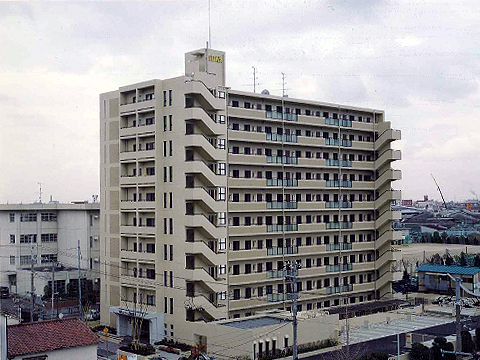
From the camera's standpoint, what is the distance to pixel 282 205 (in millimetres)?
35625

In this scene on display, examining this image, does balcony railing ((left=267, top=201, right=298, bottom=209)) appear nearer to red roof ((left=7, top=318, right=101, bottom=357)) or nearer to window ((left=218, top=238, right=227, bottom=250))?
window ((left=218, top=238, right=227, bottom=250))

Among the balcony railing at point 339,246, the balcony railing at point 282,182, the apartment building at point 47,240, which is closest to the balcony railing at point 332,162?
the balcony railing at point 282,182

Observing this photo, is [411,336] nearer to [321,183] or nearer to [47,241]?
[321,183]

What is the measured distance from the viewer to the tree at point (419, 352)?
24.9m

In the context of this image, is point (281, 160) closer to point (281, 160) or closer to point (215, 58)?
point (281, 160)

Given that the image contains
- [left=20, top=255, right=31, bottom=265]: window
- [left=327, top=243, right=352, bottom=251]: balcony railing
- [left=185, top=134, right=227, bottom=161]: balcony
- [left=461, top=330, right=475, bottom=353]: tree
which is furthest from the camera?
[left=20, top=255, right=31, bottom=265]: window

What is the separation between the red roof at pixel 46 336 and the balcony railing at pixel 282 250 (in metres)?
15.0

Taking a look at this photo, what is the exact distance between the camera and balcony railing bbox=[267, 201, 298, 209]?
3509 centimetres

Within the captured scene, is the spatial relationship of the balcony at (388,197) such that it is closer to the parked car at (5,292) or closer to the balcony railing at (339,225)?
the balcony railing at (339,225)

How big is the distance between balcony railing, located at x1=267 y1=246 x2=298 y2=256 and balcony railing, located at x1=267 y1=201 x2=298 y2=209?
2439 millimetres

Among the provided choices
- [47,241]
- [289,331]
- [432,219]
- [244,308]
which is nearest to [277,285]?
[244,308]

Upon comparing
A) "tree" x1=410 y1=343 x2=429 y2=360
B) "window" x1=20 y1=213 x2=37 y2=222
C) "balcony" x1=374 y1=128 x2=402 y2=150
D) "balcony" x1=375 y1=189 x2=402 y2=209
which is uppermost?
"balcony" x1=374 y1=128 x2=402 y2=150

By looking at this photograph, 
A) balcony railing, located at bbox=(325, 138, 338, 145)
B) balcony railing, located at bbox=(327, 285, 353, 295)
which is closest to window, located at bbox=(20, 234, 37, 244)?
balcony railing, located at bbox=(327, 285, 353, 295)

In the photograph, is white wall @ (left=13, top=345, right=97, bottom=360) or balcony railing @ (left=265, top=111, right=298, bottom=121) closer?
white wall @ (left=13, top=345, right=97, bottom=360)
